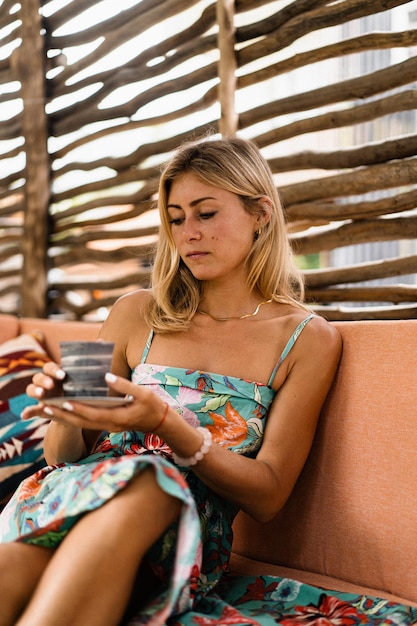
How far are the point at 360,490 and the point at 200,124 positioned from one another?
1.84 metres

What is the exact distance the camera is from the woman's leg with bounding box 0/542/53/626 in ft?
3.96

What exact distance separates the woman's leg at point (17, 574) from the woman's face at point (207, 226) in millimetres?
786

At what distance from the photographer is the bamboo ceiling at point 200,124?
2.29 m

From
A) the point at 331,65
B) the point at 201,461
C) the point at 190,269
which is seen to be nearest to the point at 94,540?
the point at 201,461

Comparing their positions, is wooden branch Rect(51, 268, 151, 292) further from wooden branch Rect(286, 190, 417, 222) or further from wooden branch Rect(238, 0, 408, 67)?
wooden branch Rect(238, 0, 408, 67)

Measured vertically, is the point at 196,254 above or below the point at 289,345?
above

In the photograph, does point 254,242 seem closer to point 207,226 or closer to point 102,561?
point 207,226

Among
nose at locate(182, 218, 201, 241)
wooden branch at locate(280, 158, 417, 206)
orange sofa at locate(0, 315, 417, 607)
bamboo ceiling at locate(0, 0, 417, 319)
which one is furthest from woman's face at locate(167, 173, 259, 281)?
wooden branch at locate(280, 158, 417, 206)

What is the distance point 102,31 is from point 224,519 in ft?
8.69

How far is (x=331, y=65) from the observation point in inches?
117

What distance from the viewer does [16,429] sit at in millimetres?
2264

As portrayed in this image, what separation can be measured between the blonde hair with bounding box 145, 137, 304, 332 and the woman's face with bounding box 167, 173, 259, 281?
0.08 ft

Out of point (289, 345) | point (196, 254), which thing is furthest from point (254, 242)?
point (289, 345)

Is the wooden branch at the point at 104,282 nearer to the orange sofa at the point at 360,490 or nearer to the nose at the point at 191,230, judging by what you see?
the nose at the point at 191,230
